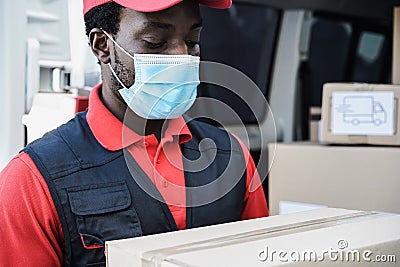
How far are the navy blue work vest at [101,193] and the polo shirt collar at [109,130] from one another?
1 centimetres

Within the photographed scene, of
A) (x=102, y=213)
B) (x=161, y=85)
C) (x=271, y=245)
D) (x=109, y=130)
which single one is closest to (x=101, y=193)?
(x=102, y=213)

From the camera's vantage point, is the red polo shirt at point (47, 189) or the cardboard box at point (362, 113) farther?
the cardboard box at point (362, 113)

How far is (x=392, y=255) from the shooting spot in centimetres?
86

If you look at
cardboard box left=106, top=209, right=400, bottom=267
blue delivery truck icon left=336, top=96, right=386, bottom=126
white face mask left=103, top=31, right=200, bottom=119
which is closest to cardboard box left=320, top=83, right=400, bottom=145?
blue delivery truck icon left=336, top=96, right=386, bottom=126

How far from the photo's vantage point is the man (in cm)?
124

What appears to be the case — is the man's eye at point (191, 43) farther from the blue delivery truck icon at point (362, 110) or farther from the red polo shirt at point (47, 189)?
the blue delivery truck icon at point (362, 110)

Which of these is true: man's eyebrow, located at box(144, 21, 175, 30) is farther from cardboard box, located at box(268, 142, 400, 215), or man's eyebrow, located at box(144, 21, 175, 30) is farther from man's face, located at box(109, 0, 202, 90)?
cardboard box, located at box(268, 142, 400, 215)

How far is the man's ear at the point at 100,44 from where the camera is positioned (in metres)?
1.42

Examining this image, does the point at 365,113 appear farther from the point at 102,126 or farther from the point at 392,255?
the point at 392,255

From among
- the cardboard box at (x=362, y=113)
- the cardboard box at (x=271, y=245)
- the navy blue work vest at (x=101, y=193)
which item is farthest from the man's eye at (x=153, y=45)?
the cardboard box at (x=362, y=113)

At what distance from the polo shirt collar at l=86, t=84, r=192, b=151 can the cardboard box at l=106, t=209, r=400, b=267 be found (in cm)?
46

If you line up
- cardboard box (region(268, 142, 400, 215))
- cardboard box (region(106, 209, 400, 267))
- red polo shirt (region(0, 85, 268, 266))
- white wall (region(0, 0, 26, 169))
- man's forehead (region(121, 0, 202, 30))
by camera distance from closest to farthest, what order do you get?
cardboard box (region(106, 209, 400, 267)), red polo shirt (region(0, 85, 268, 266)), man's forehead (region(121, 0, 202, 30)), white wall (region(0, 0, 26, 169)), cardboard box (region(268, 142, 400, 215))

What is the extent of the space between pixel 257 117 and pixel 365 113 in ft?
Answer: 4.98

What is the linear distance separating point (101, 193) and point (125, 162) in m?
0.09
